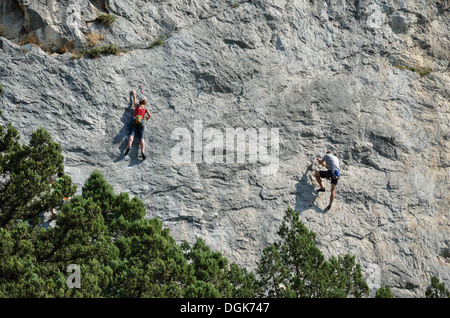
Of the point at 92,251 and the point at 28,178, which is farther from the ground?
the point at 28,178

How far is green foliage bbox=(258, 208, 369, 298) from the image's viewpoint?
38.9 feet

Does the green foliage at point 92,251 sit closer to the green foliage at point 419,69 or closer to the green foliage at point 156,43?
the green foliage at point 156,43

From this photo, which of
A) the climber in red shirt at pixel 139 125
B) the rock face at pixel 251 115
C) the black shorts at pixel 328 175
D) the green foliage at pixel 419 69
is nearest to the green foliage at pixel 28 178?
the rock face at pixel 251 115

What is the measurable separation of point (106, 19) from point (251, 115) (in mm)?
5093

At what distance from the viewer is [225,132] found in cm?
1645

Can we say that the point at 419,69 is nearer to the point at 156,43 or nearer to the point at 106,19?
the point at 156,43

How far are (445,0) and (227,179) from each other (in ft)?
36.2

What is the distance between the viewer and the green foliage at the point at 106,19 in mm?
16750

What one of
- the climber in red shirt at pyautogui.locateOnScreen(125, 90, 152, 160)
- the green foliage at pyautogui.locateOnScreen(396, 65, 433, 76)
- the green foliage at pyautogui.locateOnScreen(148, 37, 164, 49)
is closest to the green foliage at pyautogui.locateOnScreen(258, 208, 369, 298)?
the climber in red shirt at pyautogui.locateOnScreen(125, 90, 152, 160)

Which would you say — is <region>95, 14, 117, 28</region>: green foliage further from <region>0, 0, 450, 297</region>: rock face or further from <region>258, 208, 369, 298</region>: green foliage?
<region>258, 208, 369, 298</region>: green foliage

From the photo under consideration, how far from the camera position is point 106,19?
1677 centimetres

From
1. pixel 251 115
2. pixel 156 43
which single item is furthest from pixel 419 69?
pixel 156 43
